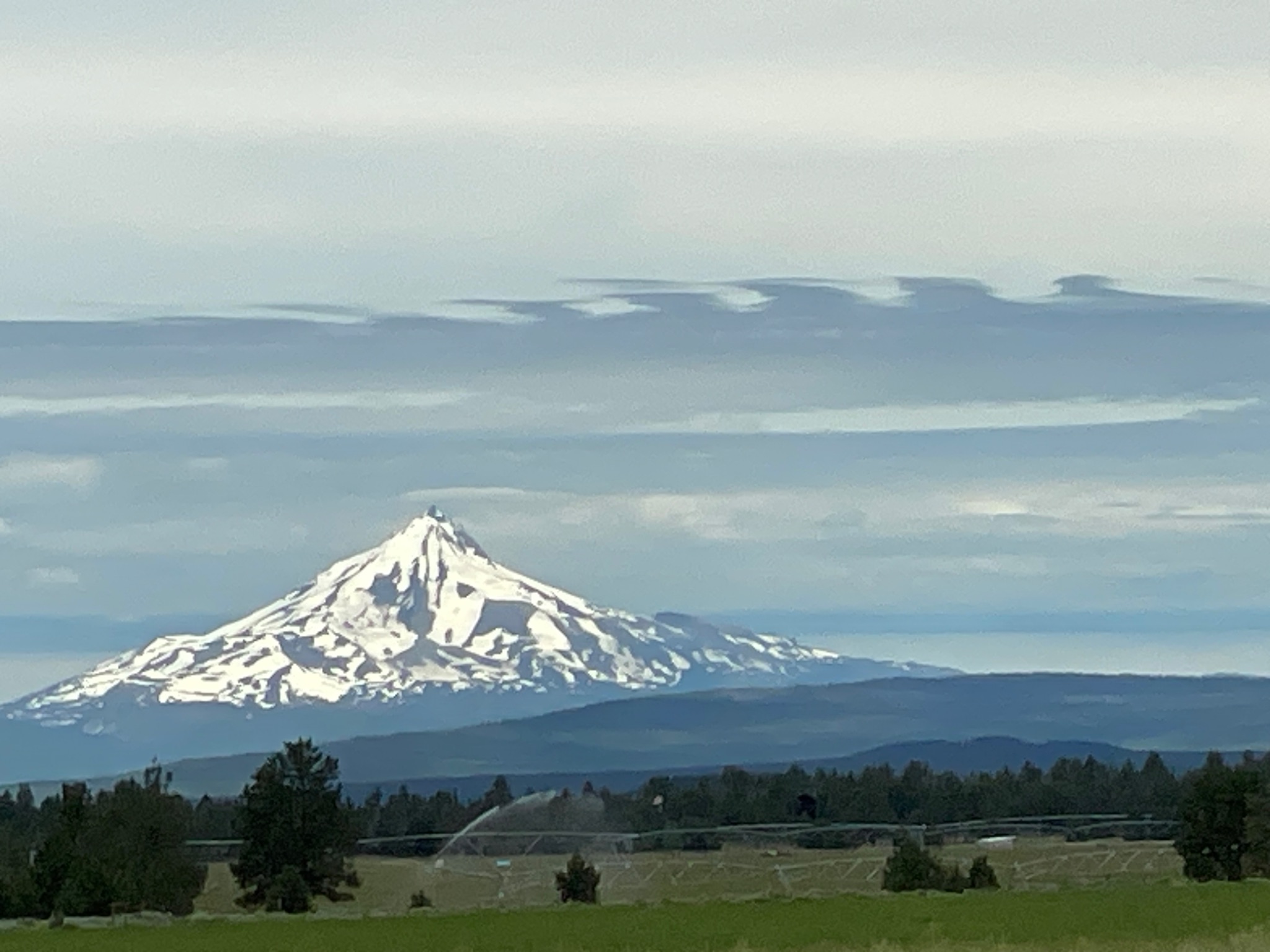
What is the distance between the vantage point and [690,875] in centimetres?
15412

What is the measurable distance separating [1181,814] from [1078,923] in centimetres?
8117

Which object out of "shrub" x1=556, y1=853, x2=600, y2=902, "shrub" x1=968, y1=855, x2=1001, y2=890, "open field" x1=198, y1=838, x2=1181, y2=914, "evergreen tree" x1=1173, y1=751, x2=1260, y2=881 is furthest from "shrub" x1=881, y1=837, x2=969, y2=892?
"shrub" x1=556, y1=853, x2=600, y2=902

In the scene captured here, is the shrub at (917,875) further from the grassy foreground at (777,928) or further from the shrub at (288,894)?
the grassy foreground at (777,928)

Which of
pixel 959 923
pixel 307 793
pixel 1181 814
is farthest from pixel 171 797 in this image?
pixel 959 923

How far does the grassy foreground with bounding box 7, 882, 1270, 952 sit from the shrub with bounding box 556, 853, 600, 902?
106ft

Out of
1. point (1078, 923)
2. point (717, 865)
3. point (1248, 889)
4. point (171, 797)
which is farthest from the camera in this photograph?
point (717, 865)

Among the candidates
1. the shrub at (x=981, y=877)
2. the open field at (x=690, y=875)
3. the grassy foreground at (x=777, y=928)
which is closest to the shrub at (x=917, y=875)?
the shrub at (x=981, y=877)

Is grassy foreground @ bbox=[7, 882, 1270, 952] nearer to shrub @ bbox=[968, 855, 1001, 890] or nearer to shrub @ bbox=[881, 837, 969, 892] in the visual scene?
shrub @ bbox=[968, 855, 1001, 890]

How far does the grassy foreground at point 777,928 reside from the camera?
231 feet

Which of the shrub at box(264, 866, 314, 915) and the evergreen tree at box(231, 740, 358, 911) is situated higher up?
the evergreen tree at box(231, 740, 358, 911)

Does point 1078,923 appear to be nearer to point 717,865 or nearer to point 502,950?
point 502,950

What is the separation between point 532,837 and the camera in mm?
A: 154750

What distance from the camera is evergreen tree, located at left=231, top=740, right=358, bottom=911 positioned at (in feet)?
437

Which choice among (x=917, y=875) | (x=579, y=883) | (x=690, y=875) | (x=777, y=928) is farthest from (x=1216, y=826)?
(x=777, y=928)
